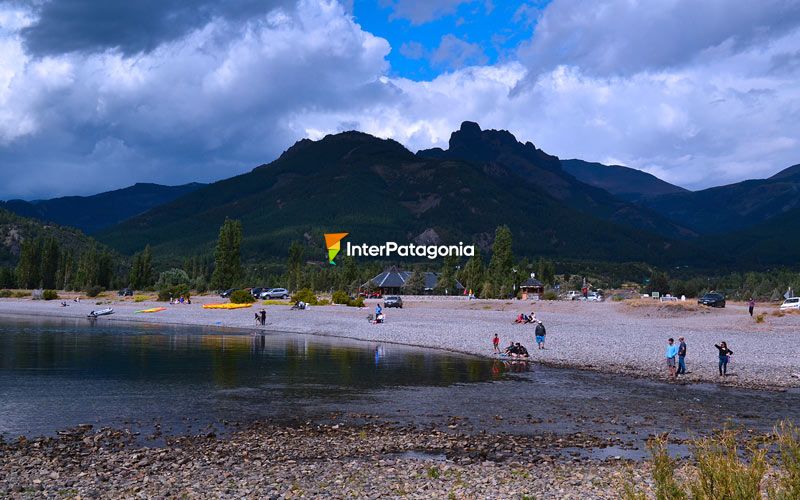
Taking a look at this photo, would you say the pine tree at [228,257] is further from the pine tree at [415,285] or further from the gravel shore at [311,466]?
the gravel shore at [311,466]

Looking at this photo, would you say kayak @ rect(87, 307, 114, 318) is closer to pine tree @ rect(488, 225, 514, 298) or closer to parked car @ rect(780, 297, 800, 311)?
pine tree @ rect(488, 225, 514, 298)

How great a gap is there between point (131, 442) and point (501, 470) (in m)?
11.4

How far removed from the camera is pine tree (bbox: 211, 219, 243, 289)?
127 metres

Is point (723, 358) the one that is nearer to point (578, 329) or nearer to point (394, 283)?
point (578, 329)

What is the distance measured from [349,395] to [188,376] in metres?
10.7

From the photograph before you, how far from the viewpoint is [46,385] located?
32.6 m

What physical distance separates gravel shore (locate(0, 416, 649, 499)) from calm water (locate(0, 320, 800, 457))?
7.14 ft

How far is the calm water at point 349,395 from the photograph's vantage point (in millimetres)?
24266

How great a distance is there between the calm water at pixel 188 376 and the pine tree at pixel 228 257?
6584cm

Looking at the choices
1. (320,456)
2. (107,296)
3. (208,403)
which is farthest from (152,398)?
(107,296)

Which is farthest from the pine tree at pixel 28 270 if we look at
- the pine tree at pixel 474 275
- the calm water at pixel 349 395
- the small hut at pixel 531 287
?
the calm water at pixel 349 395

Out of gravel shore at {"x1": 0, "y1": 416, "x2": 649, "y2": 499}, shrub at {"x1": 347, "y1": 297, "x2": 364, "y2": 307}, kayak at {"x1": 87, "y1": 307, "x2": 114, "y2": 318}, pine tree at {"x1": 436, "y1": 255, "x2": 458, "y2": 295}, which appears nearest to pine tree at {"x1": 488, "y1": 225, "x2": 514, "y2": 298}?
pine tree at {"x1": 436, "y1": 255, "x2": 458, "y2": 295}

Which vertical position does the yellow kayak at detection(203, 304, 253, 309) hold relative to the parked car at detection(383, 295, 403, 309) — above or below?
below

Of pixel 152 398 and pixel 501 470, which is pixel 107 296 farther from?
pixel 501 470
